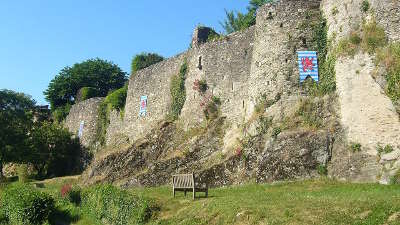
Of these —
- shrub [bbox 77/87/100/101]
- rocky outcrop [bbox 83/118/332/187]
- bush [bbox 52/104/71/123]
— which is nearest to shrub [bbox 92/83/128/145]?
shrub [bbox 77/87/100/101]

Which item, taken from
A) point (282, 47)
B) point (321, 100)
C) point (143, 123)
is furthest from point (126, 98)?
point (321, 100)

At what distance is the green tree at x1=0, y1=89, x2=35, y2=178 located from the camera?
34.4 metres

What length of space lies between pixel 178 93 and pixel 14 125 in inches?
535

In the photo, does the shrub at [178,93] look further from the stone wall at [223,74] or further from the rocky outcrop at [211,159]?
the rocky outcrop at [211,159]

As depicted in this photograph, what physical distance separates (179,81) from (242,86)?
20.1 feet

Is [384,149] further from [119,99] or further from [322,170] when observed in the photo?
[119,99]

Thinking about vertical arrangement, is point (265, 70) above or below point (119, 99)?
below

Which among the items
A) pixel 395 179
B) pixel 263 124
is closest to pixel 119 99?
pixel 263 124

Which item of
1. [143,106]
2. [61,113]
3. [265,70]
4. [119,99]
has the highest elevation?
[61,113]

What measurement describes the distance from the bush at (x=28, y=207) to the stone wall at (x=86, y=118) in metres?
17.3

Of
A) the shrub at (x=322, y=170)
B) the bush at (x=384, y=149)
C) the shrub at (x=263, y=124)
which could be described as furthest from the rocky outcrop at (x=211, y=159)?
the bush at (x=384, y=149)

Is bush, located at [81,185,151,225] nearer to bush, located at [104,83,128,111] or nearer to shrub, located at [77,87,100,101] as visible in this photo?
bush, located at [104,83,128,111]

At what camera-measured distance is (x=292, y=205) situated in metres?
13.3

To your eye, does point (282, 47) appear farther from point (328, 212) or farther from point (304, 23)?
point (328, 212)
